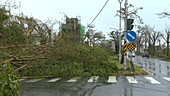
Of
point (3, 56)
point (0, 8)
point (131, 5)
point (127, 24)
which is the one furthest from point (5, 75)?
point (131, 5)

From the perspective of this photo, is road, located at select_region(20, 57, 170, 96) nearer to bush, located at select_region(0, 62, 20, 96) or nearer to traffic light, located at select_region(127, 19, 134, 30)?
traffic light, located at select_region(127, 19, 134, 30)

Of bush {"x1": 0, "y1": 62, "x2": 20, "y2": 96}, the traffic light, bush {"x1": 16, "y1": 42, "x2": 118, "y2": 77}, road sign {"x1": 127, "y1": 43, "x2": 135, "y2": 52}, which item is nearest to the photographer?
bush {"x1": 0, "y1": 62, "x2": 20, "y2": 96}

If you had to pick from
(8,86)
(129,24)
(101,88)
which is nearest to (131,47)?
(129,24)

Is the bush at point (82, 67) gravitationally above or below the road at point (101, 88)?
above

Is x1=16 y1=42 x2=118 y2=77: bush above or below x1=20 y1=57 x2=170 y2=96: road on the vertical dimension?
above

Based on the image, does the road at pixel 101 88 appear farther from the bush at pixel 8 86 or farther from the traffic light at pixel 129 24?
the bush at pixel 8 86

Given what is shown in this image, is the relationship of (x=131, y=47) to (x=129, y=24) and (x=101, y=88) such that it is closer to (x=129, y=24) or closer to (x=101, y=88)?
(x=129, y=24)

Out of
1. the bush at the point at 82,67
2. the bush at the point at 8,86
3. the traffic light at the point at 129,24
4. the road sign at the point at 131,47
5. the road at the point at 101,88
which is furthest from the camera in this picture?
the traffic light at the point at 129,24

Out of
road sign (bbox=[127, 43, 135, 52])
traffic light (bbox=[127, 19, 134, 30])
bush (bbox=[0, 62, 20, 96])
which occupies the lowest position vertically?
bush (bbox=[0, 62, 20, 96])

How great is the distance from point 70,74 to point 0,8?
6454mm

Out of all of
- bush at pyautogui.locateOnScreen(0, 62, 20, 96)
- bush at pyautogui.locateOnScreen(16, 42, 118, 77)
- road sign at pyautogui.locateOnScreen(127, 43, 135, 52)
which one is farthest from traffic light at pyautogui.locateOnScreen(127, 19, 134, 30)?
bush at pyautogui.locateOnScreen(0, 62, 20, 96)

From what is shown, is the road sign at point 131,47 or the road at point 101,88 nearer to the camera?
the road at point 101,88

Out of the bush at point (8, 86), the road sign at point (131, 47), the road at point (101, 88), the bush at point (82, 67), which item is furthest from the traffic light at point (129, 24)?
the bush at point (8, 86)

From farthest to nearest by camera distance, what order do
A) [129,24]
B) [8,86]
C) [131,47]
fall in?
[129,24] < [131,47] < [8,86]
